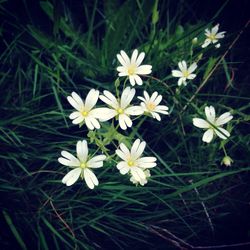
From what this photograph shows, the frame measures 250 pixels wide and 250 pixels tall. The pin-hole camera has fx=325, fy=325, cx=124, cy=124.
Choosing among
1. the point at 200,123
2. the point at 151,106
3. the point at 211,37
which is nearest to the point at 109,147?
the point at 151,106

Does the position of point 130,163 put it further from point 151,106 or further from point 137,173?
point 151,106

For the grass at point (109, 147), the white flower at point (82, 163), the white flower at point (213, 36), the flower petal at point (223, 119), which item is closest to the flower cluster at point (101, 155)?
the white flower at point (82, 163)

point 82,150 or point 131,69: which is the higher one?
point 131,69

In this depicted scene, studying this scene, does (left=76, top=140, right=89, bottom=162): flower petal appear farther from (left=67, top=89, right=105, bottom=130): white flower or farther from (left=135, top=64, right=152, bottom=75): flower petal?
(left=135, top=64, right=152, bottom=75): flower petal

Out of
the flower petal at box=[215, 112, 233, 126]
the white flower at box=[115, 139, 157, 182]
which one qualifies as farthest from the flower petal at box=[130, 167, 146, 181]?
the flower petal at box=[215, 112, 233, 126]

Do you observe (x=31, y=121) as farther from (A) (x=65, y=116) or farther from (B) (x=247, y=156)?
(B) (x=247, y=156)

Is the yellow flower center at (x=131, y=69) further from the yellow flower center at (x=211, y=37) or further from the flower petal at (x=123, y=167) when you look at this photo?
the yellow flower center at (x=211, y=37)
